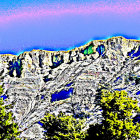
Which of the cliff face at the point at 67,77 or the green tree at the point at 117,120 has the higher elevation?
the cliff face at the point at 67,77

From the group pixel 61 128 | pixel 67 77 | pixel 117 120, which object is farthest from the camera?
pixel 67 77

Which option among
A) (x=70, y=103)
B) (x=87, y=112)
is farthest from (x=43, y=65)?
(x=87, y=112)

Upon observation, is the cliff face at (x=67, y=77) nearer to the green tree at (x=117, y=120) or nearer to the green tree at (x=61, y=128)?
the green tree at (x=61, y=128)

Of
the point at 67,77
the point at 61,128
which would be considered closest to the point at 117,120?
the point at 61,128

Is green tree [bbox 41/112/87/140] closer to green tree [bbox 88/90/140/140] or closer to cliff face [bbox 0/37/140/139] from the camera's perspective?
green tree [bbox 88/90/140/140]

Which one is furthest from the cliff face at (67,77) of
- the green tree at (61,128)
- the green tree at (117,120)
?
the green tree at (117,120)

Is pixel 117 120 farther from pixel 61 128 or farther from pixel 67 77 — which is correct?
pixel 67 77
